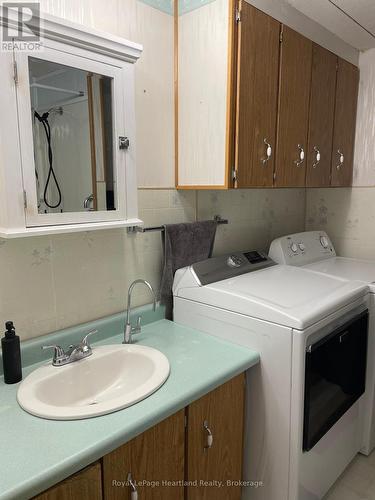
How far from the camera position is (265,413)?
4.91 ft

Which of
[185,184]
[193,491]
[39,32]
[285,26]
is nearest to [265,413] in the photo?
[193,491]

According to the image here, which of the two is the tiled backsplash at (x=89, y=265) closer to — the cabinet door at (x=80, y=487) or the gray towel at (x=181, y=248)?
the gray towel at (x=181, y=248)

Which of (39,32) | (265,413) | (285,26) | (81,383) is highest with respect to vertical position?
(285,26)

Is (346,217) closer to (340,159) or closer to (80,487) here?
(340,159)

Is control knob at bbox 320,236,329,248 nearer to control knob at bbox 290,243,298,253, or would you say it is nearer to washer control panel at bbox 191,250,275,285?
control knob at bbox 290,243,298,253

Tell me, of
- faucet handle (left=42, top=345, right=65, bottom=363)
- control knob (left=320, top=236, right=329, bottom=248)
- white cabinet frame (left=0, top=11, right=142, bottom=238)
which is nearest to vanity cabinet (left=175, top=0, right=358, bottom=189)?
white cabinet frame (left=0, top=11, right=142, bottom=238)

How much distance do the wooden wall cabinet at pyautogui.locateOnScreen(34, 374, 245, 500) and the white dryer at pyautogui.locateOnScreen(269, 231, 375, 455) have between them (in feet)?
2.77

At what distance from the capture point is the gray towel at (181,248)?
177cm

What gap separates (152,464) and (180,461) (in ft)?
0.48

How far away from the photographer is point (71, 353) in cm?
137

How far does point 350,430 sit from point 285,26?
201 cm

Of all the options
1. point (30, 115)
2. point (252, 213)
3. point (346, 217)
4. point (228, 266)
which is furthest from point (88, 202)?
point (346, 217)

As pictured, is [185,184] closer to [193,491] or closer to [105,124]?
[105,124]

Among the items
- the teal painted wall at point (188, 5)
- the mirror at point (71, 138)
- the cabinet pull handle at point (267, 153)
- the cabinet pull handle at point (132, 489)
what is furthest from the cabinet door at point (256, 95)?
the cabinet pull handle at point (132, 489)
